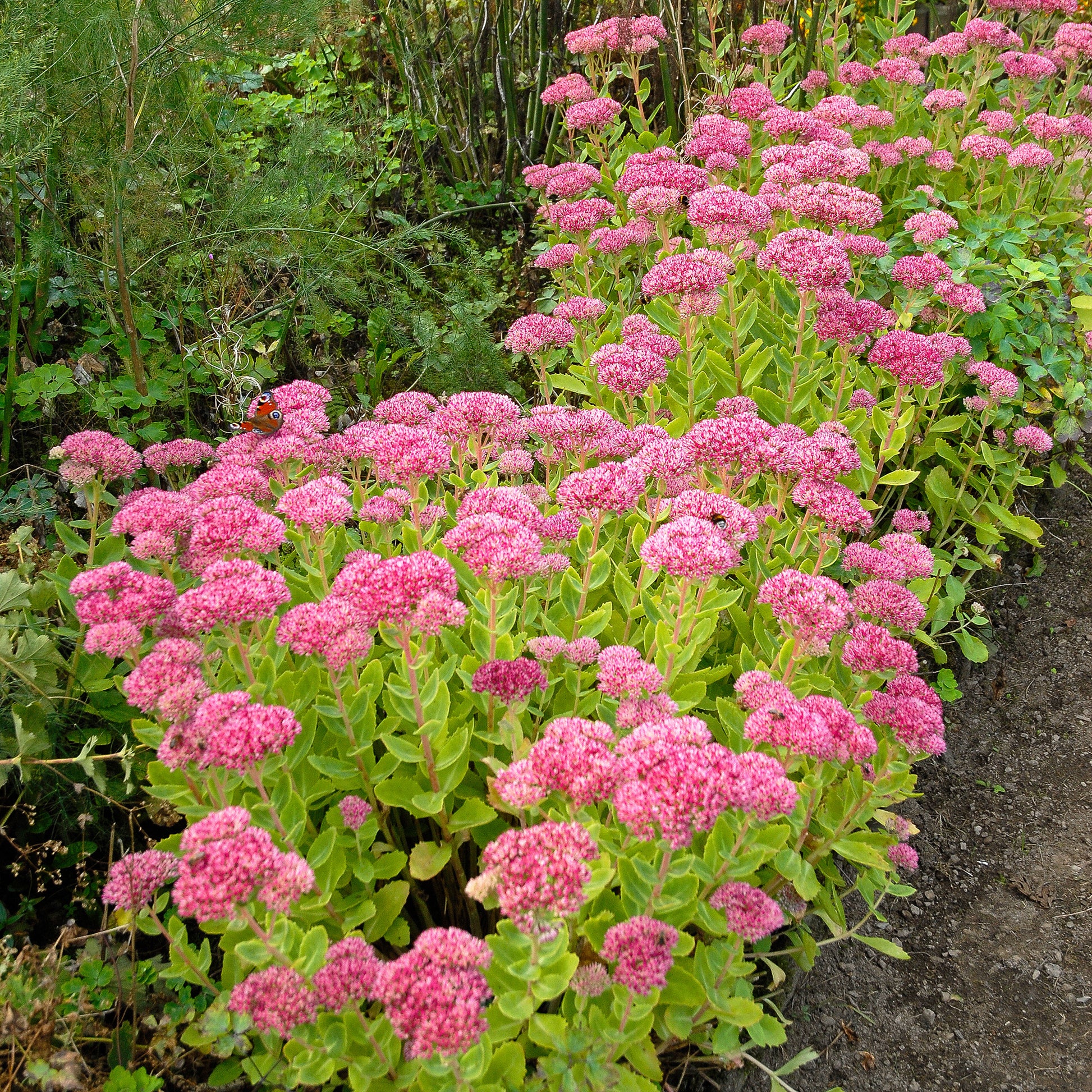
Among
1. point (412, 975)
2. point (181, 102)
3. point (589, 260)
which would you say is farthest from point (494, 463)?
point (181, 102)

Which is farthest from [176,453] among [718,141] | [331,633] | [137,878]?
[718,141]

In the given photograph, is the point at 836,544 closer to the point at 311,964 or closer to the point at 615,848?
the point at 615,848

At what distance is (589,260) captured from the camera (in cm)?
330

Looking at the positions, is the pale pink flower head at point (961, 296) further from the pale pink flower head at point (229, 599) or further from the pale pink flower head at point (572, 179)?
the pale pink flower head at point (229, 599)

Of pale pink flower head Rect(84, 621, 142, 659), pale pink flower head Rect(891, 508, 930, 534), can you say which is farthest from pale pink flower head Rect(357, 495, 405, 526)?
pale pink flower head Rect(891, 508, 930, 534)

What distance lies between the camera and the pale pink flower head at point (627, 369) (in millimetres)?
2312

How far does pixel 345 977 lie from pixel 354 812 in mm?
362

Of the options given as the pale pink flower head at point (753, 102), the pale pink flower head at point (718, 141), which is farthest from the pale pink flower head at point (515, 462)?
the pale pink flower head at point (753, 102)

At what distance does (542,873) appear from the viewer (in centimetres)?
122

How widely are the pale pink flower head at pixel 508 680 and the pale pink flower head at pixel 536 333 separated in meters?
1.35

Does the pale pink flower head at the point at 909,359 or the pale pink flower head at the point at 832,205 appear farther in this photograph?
the pale pink flower head at the point at 832,205

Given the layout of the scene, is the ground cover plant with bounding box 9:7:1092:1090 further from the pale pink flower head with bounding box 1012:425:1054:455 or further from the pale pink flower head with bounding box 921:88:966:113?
the pale pink flower head with bounding box 921:88:966:113

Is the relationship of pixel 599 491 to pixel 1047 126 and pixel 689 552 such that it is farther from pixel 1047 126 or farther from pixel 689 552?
pixel 1047 126

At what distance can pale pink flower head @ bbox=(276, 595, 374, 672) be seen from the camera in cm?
155
